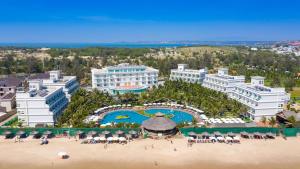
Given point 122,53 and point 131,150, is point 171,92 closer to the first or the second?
point 131,150

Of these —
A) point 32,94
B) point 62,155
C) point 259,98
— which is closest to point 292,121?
point 259,98

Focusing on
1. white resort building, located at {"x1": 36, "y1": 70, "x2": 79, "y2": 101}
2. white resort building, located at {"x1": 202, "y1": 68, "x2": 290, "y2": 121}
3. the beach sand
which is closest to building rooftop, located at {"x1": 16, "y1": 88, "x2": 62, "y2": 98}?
white resort building, located at {"x1": 36, "y1": 70, "x2": 79, "y2": 101}

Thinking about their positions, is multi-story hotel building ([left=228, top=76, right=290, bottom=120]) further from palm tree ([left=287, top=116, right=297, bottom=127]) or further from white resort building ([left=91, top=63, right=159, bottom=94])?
white resort building ([left=91, top=63, right=159, bottom=94])

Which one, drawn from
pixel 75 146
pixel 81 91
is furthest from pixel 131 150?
pixel 81 91

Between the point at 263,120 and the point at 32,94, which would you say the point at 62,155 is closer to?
the point at 32,94

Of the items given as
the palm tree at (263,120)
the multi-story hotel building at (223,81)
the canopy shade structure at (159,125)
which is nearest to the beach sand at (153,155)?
the canopy shade structure at (159,125)

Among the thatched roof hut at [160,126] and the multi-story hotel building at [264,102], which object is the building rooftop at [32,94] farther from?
the multi-story hotel building at [264,102]
